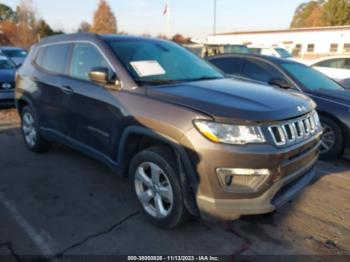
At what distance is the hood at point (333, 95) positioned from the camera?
189 inches

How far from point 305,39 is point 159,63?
4256 centimetres

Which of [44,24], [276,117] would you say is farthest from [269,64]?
[44,24]

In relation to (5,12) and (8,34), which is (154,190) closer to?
(8,34)

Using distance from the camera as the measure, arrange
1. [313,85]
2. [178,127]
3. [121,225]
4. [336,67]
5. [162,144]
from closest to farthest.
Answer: [178,127], [162,144], [121,225], [313,85], [336,67]

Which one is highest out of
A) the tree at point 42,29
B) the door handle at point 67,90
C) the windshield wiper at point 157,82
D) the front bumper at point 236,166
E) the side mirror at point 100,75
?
the tree at point 42,29

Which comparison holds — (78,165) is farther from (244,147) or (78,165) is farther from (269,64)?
(269,64)

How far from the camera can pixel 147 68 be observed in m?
3.34

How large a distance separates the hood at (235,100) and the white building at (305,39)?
3474cm

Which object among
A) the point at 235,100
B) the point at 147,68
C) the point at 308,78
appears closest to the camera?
the point at 235,100

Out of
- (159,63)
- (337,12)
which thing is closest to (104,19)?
(337,12)

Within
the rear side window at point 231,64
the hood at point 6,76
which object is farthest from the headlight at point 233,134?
the hood at point 6,76

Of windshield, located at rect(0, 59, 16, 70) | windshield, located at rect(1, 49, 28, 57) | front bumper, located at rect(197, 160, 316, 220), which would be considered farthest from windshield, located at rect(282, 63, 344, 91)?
windshield, located at rect(1, 49, 28, 57)

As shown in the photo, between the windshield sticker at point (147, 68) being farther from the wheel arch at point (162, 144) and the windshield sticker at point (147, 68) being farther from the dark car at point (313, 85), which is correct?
the dark car at point (313, 85)

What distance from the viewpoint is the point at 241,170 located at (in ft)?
8.13
